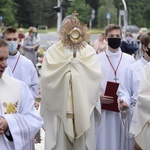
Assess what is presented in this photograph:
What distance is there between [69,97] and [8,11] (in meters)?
70.1

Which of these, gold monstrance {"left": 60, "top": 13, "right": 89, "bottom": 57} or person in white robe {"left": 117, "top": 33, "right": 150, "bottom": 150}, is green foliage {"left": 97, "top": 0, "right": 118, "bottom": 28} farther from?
gold monstrance {"left": 60, "top": 13, "right": 89, "bottom": 57}

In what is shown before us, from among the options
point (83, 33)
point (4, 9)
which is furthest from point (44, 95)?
point (4, 9)

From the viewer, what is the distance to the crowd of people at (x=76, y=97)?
15.2 ft

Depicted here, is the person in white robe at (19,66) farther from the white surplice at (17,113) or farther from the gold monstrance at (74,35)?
the white surplice at (17,113)

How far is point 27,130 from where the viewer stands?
15.0ft

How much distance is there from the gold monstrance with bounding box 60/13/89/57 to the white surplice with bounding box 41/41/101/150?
104mm

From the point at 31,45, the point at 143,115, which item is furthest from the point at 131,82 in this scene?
the point at 31,45

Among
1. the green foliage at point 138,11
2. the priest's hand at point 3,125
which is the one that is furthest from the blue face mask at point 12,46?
the green foliage at point 138,11

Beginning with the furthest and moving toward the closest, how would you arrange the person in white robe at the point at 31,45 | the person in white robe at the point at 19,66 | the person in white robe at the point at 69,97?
1. the person in white robe at the point at 31,45
2. the person in white robe at the point at 19,66
3. the person in white robe at the point at 69,97

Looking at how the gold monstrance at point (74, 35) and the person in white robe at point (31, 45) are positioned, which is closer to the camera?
the gold monstrance at point (74, 35)

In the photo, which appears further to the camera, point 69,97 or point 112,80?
point 112,80

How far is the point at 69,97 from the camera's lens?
5852 millimetres

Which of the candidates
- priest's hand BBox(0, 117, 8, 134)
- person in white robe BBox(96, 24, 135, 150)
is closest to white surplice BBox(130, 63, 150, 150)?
person in white robe BBox(96, 24, 135, 150)

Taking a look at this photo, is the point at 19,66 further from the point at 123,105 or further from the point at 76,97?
the point at 123,105
